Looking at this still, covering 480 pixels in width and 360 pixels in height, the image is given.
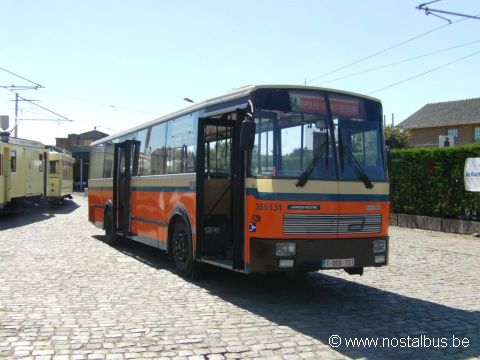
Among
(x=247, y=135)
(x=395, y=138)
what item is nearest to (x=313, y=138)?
(x=247, y=135)

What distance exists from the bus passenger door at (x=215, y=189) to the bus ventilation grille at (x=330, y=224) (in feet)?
5.90

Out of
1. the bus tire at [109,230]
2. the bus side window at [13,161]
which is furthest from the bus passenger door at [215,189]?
the bus side window at [13,161]

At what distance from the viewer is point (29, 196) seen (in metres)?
25.9

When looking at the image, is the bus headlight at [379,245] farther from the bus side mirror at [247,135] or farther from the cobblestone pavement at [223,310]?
the bus side mirror at [247,135]

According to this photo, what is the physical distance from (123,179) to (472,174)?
10.3 metres

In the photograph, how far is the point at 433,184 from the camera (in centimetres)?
1822

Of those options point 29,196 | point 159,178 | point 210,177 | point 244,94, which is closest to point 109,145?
point 159,178

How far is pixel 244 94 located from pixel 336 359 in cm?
392

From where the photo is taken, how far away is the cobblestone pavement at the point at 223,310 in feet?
18.0

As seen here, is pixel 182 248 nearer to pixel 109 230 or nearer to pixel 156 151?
pixel 156 151

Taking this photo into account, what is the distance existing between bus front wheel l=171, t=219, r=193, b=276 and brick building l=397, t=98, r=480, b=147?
5354cm

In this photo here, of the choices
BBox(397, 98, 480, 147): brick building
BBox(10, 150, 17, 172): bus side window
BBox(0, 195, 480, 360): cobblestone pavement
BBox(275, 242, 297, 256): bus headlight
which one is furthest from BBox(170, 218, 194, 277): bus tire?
BBox(397, 98, 480, 147): brick building

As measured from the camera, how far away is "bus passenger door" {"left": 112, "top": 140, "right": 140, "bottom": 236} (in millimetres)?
12630

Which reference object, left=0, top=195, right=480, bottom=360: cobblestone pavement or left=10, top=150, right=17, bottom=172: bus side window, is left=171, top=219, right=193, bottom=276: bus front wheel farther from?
left=10, top=150, right=17, bottom=172: bus side window
